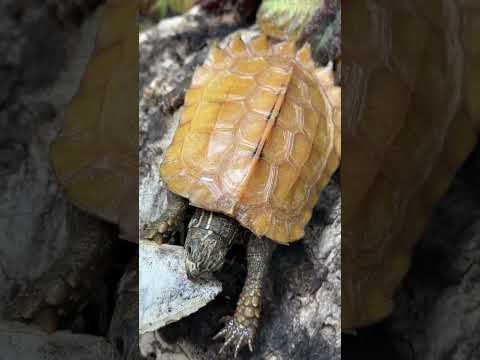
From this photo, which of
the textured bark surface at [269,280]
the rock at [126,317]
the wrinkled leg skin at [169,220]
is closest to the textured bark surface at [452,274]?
the rock at [126,317]

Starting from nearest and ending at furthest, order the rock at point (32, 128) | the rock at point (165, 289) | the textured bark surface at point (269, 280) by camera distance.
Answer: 1. the rock at point (32, 128)
2. the rock at point (165, 289)
3. the textured bark surface at point (269, 280)

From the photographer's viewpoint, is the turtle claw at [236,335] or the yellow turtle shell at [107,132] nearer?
the yellow turtle shell at [107,132]

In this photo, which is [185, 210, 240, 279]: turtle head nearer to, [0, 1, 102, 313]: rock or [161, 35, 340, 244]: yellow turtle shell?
[161, 35, 340, 244]: yellow turtle shell

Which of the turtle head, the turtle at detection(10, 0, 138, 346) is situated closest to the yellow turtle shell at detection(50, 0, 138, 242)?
the turtle at detection(10, 0, 138, 346)

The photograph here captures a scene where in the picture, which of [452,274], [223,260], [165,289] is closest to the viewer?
[452,274]

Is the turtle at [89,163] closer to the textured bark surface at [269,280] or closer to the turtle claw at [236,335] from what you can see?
the textured bark surface at [269,280]

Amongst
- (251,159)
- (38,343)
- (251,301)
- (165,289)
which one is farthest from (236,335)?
(38,343)

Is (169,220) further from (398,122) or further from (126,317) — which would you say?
(398,122)

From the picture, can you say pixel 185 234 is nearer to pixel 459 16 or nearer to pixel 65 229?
pixel 65 229
